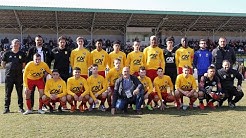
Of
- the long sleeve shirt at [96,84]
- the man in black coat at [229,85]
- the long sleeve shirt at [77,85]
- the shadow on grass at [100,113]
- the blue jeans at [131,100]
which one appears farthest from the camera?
the man in black coat at [229,85]

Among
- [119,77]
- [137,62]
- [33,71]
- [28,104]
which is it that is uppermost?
[137,62]

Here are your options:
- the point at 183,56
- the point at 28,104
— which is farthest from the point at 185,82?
the point at 28,104

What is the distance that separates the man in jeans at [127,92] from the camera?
23.2 ft

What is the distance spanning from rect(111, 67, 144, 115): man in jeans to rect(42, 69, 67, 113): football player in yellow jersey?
42.0 inches

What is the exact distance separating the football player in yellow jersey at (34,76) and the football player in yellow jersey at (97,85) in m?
0.94

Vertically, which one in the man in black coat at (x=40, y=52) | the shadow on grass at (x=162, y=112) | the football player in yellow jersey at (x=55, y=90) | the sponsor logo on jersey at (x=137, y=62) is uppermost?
the man in black coat at (x=40, y=52)

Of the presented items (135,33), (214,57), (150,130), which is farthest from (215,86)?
(135,33)

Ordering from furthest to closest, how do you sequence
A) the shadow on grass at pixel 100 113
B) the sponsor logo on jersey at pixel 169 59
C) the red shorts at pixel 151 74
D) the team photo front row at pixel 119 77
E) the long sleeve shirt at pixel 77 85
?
the sponsor logo on jersey at pixel 169 59, the red shorts at pixel 151 74, the long sleeve shirt at pixel 77 85, the team photo front row at pixel 119 77, the shadow on grass at pixel 100 113

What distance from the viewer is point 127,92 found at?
7.14 m

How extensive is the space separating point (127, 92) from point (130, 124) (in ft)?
4.54

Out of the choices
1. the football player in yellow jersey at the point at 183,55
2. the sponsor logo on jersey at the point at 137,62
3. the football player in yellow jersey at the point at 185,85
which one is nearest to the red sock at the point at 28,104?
the sponsor logo on jersey at the point at 137,62

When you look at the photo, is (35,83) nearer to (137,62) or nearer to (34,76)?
(34,76)

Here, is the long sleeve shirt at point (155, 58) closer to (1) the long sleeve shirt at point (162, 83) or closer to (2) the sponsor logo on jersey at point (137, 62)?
(2) the sponsor logo on jersey at point (137, 62)

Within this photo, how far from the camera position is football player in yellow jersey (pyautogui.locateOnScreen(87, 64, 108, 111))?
7.39 metres
